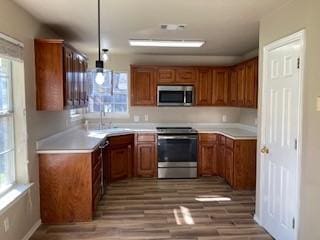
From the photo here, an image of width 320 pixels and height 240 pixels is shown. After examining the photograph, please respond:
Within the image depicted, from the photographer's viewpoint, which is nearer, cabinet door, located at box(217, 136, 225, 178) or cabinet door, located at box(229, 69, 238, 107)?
cabinet door, located at box(217, 136, 225, 178)

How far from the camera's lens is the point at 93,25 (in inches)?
151

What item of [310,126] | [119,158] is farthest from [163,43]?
[310,126]

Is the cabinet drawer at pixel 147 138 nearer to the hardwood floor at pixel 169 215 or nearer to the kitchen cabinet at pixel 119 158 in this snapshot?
the kitchen cabinet at pixel 119 158

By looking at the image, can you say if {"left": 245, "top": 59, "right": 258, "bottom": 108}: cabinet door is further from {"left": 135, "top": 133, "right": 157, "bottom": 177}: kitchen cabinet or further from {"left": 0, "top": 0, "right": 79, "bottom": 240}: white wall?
{"left": 0, "top": 0, "right": 79, "bottom": 240}: white wall

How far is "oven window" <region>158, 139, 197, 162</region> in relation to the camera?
567 cm

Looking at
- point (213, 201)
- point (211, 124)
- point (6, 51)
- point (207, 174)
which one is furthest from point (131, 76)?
point (6, 51)

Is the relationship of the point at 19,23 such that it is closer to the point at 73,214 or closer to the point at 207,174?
the point at 73,214

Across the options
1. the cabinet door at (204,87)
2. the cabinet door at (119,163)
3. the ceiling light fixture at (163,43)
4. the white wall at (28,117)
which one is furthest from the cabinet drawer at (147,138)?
the white wall at (28,117)

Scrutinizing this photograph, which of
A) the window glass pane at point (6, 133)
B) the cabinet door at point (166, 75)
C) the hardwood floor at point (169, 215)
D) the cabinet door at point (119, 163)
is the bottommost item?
the hardwood floor at point (169, 215)

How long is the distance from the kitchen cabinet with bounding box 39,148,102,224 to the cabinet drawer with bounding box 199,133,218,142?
2688mm

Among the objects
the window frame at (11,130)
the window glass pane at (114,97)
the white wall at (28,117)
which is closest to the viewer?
the white wall at (28,117)

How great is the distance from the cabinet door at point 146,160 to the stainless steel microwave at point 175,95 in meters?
0.92

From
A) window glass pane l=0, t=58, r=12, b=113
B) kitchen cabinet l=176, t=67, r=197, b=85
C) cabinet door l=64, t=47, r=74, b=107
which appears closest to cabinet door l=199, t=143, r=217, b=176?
kitchen cabinet l=176, t=67, r=197, b=85

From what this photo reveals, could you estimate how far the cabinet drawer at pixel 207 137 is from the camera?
5.76 metres
